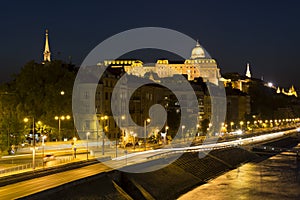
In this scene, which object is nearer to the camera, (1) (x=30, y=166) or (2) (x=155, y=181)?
(1) (x=30, y=166)

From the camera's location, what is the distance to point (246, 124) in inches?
5556

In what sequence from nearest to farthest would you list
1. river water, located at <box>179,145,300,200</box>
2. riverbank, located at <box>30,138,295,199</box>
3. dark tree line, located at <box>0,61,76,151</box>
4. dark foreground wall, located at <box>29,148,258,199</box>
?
dark foreground wall, located at <box>29,148,258,199</box> < riverbank, located at <box>30,138,295,199</box> < river water, located at <box>179,145,300,200</box> < dark tree line, located at <box>0,61,76,151</box>

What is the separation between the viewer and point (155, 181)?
45.8 metres

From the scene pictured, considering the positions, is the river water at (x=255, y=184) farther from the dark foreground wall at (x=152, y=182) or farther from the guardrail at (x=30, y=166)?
the guardrail at (x=30, y=166)

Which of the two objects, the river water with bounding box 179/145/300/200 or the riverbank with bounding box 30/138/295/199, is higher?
the riverbank with bounding box 30/138/295/199

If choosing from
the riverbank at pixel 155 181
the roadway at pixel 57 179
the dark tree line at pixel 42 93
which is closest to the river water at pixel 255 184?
the riverbank at pixel 155 181

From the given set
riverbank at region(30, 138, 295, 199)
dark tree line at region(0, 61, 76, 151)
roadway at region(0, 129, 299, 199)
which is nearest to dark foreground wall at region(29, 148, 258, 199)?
riverbank at region(30, 138, 295, 199)

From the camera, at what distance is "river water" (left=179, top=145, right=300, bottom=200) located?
156 ft

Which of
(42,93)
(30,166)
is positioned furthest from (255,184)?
(42,93)

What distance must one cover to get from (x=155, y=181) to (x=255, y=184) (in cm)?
1403

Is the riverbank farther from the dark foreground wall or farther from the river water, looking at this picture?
the river water

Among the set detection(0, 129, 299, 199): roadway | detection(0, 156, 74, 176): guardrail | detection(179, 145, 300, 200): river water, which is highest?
detection(0, 156, 74, 176): guardrail

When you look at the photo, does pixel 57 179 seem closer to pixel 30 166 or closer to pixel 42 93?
pixel 30 166

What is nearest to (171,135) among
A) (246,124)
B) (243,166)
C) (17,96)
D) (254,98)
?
(243,166)
